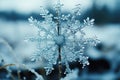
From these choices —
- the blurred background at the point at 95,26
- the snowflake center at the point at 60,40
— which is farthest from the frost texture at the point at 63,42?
the blurred background at the point at 95,26

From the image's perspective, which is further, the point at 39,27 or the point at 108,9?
the point at 108,9

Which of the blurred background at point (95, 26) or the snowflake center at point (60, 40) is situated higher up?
the snowflake center at point (60, 40)

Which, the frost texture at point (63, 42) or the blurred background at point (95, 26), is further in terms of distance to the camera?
the blurred background at point (95, 26)

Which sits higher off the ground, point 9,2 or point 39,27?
point 39,27

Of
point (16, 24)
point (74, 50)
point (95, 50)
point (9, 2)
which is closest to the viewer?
point (74, 50)

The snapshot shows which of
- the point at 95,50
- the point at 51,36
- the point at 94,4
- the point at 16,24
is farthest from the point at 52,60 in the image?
the point at 16,24

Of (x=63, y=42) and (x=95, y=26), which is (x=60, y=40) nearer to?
(x=63, y=42)

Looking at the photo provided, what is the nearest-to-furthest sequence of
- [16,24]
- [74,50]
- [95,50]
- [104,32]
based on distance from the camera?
[74,50]
[95,50]
[104,32]
[16,24]

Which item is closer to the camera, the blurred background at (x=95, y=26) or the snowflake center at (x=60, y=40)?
the snowflake center at (x=60, y=40)

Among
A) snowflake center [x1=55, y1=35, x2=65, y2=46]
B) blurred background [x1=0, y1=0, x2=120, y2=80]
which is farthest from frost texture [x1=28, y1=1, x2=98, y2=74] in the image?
blurred background [x1=0, y1=0, x2=120, y2=80]

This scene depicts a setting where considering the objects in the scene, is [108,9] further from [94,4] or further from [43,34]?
[43,34]

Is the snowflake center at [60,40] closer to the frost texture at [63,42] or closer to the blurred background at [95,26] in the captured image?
the frost texture at [63,42]
